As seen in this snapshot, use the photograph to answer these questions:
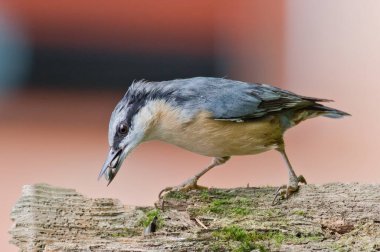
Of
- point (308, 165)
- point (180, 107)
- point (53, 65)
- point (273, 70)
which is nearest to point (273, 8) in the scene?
point (273, 70)

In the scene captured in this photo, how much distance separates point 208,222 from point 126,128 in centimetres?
46

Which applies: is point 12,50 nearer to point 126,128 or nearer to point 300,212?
point 126,128

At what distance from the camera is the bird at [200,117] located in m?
3.27

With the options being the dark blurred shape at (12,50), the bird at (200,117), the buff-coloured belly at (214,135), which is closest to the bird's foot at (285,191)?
the bird at (200,117)

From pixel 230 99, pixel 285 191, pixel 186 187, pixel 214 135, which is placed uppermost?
pixel 230 99

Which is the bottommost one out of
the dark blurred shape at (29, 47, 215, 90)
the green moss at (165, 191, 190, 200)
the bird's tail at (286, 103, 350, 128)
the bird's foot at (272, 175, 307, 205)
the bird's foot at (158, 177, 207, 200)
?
the dark blurred shape at (29, 47, 215, 90)

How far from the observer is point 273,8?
820 cm

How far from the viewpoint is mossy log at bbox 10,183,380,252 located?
9.35 feet

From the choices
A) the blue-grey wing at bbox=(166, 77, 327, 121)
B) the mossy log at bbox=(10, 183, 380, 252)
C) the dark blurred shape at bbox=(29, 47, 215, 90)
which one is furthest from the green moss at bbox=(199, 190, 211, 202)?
the dark blurred shape at bbox=(29, 47, 215, 90)

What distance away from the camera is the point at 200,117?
10.9 ft

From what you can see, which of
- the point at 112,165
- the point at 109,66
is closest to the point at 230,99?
the point at 112,165

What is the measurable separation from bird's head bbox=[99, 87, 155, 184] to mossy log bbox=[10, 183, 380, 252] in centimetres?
17

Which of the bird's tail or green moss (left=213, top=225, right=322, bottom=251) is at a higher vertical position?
the bird's tail

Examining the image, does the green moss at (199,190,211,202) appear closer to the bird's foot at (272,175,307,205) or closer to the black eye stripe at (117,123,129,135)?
the bird's foot at (272,175,307,205)
